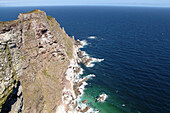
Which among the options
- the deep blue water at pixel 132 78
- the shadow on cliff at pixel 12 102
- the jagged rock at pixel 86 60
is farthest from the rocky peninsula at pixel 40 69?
the jagged rock at pixel 86 60

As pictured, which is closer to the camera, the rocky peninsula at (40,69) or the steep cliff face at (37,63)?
the steep cliff face at (37,63)

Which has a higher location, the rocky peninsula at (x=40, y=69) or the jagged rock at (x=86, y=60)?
the rocky peninsula at (x=40, y=69)

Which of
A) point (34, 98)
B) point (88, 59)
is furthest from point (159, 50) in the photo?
point (34, 98)

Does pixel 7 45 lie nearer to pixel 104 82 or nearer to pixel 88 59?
pixel 104 82

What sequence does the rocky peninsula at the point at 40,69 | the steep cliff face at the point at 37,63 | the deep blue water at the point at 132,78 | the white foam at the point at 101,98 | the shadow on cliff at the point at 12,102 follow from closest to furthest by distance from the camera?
the shadow on cliff at the point at 12,102 → the steep cliff face at the point at 37,63 → the rocky peninsula at the point at 40,69 → the deep blue water at the point at 132,78 → the white foam at the point at 101,98

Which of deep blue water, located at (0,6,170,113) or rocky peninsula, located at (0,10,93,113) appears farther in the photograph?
deep blue water, located at (0,6,170,113)

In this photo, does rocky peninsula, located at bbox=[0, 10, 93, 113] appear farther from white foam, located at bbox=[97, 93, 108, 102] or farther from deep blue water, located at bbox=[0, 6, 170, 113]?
deep blue water, located at bbox=[0, 6, 170, 113]

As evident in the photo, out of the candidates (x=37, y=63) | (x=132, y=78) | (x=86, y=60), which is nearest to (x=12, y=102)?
(x=37, y=63)

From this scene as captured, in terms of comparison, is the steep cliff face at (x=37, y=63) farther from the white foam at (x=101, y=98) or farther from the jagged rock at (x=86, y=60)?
the jagged rock at (x=86, y=60)

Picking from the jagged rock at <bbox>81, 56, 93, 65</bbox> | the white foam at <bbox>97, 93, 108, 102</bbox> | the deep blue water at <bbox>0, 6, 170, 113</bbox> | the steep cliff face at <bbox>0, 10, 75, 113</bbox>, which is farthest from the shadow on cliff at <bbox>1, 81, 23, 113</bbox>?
the jagged rock at <bbox>81, 56, 93, 65</bbox>

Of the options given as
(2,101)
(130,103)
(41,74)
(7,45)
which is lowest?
(130,103)

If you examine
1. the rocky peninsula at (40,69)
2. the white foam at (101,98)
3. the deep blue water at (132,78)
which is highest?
the rocky peninsula at (40,69)
